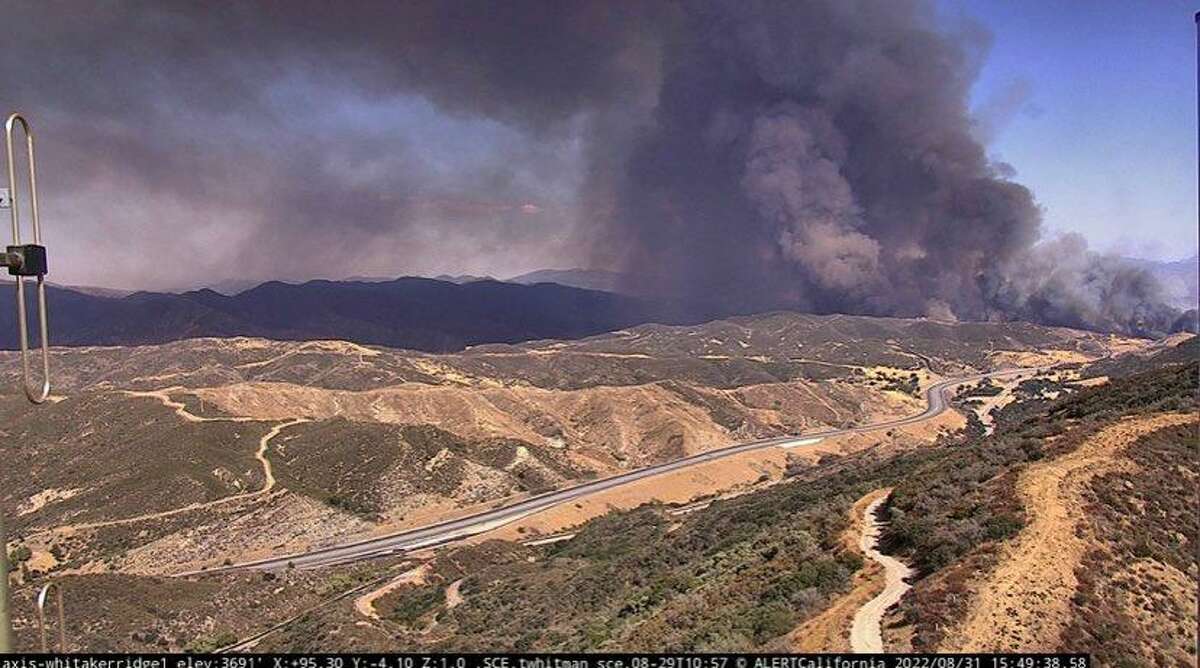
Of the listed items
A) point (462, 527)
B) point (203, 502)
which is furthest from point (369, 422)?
point (462, 527)

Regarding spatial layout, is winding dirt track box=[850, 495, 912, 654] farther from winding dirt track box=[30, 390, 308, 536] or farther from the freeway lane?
winding dirt track box=[30, 390, 308, 536]

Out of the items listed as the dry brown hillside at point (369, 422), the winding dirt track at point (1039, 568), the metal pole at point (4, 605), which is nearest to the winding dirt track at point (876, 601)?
the winding dirt track at point (1039, 568)

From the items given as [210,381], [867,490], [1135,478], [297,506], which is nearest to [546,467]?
[297,506]

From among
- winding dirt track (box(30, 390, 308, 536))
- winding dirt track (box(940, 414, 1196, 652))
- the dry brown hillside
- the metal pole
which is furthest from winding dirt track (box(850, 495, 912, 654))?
winding dirt track (box(30, 390, 308, 536))

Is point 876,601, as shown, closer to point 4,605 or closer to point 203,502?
point 4,605

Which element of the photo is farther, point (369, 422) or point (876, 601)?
point (369, 422)
